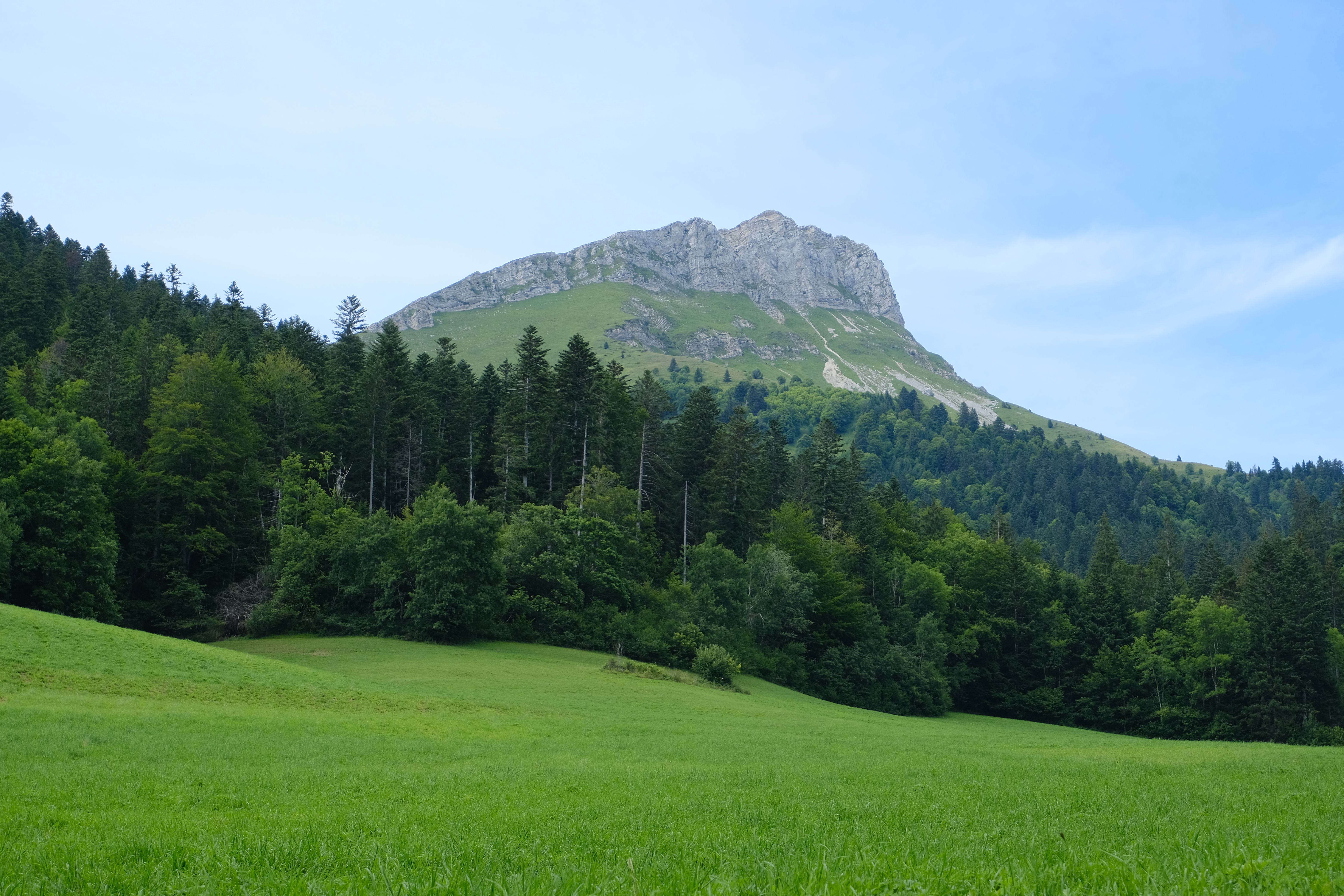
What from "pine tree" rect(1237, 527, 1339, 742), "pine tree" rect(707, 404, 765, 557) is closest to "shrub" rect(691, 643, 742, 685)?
"pine tree" rect(707, 404, 765, 557)

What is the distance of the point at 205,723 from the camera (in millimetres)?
27125

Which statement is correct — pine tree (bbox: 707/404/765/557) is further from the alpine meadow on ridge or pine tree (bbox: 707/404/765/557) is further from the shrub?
the shrub

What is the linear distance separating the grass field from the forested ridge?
26124 millimetres

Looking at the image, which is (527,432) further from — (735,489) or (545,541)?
(735,489)

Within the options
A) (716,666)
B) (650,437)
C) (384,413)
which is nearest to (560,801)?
(716,666)

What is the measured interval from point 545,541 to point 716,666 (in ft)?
60.7

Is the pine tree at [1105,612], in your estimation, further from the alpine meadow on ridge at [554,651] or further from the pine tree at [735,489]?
the pine tree at [735,489]

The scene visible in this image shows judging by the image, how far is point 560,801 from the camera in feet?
47.8

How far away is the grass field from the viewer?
7688 mm

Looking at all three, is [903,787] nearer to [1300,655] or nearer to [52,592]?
[52,592]

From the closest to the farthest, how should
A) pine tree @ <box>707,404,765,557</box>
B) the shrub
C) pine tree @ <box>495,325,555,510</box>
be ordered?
the shrub
pine tree @ <box>495,325,555,510</box>
pine tree @ <box>707,404,765,557</box>

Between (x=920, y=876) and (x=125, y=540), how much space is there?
78.1 meters

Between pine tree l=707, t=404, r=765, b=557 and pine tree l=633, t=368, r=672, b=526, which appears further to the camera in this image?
pine tree l=707, t=404, r=765, b=557

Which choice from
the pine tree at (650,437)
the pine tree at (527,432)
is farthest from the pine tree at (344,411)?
the pine tree at (650,437)
